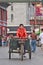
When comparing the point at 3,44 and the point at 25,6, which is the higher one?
the point at 25,6

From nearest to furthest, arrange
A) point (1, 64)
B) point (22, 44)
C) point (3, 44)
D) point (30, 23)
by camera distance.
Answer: point (1, 64)
point (22, 44)
point (3, 44)
point (30, 23)

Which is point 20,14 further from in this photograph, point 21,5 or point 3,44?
point 3,44

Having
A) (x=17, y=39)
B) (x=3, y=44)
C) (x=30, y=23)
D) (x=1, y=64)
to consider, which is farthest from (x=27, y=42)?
(x=30, y=23)

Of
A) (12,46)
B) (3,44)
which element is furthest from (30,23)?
(12,46)

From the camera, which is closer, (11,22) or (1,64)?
(1,64)

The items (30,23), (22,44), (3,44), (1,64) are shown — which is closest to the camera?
(1,64)

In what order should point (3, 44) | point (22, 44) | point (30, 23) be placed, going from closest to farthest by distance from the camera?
point (22, 44), point (3, 44), point (30, 23)

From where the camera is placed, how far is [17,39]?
63.5 ft

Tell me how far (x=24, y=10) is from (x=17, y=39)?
245 ft

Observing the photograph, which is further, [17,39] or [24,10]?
[24,10]

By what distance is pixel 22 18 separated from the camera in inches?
3681

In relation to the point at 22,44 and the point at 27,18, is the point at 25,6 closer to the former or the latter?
the point at 27,18

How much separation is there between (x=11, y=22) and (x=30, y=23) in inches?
193

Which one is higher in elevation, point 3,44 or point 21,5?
point 21,5
